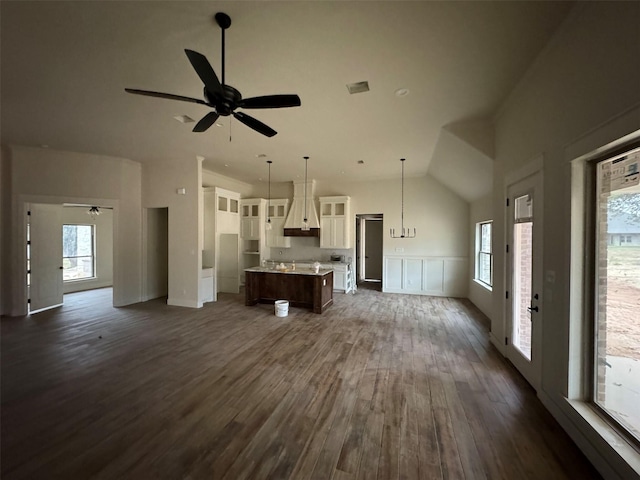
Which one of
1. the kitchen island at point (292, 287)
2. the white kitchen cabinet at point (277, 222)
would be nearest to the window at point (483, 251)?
the kitchen island at point (292, 287)

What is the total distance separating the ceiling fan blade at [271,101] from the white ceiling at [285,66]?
55cm

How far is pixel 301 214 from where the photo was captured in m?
7.75

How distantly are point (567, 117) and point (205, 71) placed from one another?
2843 mm

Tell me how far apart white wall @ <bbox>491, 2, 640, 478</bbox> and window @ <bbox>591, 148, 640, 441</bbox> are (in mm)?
166

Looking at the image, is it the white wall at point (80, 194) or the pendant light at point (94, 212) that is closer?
the white wall at point (80, 194)

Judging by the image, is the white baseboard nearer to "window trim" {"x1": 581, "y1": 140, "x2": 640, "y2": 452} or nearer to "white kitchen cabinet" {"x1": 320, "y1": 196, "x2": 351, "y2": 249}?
"white kitchen cabinet" {"x1": 320, "y1": 196, "x2": 351, "y2": 249}

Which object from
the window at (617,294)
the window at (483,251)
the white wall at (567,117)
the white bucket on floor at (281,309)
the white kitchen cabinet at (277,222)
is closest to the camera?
the white wall at (567,117)

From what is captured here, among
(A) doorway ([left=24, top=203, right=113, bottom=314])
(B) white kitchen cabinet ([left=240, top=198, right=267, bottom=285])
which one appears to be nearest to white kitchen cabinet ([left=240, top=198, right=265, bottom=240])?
(B) white kitchen cabinet ([left=240, top=198, right=267, bottom=285])

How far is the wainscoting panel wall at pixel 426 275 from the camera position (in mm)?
6695

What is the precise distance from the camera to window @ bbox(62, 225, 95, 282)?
24.5 ft

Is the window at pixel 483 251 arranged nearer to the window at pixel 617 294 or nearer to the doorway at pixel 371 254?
the doorway at pixel 371 254

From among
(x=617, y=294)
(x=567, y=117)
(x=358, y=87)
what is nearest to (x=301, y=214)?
(x=358, y=87)

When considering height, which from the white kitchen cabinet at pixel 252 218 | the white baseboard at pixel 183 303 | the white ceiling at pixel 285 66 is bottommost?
the white baseboard at pixel 183 303

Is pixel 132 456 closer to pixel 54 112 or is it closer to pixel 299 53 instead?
pixel 299 53
